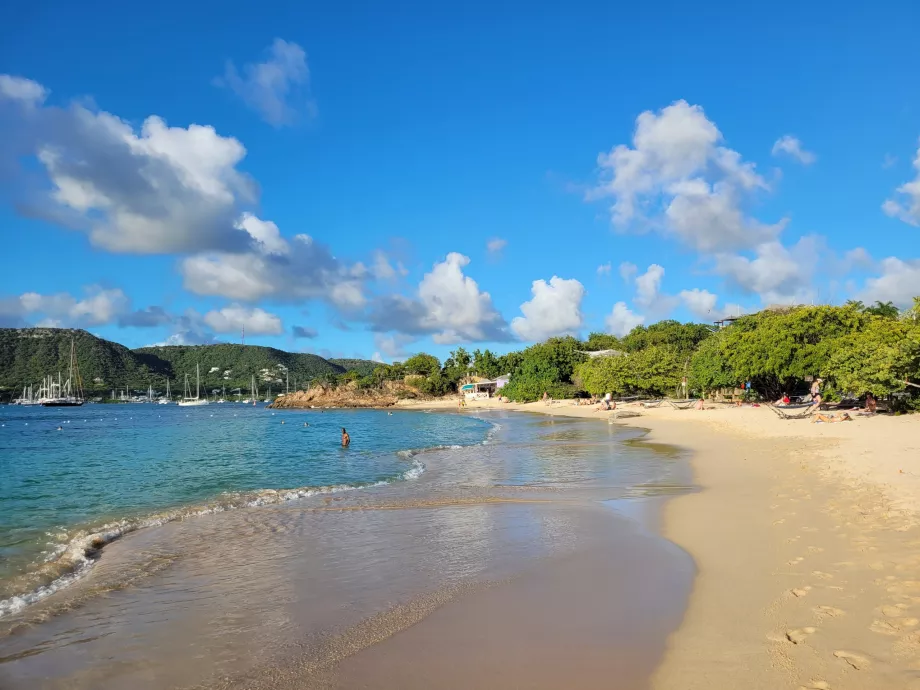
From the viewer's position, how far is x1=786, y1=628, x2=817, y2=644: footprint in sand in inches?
209

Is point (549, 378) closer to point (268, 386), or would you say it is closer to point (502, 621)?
point (502, 621)

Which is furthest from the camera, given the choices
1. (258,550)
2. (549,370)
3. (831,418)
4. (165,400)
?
(165,400)

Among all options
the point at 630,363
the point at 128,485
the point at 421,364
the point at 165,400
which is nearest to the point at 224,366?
the point at 165,400

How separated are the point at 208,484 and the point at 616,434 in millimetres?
23569

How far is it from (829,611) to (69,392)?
507 feet

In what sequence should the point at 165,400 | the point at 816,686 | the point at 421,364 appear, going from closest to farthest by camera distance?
the point at 816,686
the point at 421,364
the point at 165,400

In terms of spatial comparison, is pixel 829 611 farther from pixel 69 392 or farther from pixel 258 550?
pixel 69 392

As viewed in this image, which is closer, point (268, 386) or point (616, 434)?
point (616, 434)

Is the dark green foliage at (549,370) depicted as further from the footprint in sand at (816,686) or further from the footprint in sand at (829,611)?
the footprint in sand at (816,686)

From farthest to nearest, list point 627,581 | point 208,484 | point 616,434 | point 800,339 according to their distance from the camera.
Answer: point 800,339 → point 616,434 → point 208,484 → point 627,581

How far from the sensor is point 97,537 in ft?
38.6

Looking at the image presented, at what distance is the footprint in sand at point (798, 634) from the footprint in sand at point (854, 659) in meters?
0.35

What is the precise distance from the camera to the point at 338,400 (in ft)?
442

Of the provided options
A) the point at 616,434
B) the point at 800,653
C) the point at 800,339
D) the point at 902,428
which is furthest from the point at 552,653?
the point at 800,339
